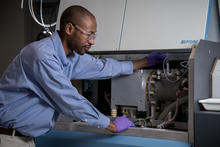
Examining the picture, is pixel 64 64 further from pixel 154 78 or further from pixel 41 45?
pixel 154 78

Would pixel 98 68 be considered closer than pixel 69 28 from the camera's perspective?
No

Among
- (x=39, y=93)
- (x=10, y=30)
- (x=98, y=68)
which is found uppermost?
(x=10, y=30)

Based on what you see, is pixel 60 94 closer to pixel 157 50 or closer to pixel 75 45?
pixel 75 45

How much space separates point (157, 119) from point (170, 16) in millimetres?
678

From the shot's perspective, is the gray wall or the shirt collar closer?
the shirt collar

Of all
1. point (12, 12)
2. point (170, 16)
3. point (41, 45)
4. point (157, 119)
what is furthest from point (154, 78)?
point (12, 12)

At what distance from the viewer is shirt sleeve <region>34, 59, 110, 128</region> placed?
3.85ft

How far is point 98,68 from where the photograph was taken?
5.22ft

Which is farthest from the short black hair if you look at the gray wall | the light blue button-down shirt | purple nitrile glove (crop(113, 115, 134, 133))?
the gray wall

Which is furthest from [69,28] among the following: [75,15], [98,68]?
[98,68]

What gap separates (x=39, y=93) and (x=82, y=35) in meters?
0.40

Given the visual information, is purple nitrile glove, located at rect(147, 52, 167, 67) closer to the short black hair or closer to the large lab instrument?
the large lab instrument

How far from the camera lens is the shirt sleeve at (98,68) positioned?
1561 mm

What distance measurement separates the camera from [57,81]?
1.18 metres
